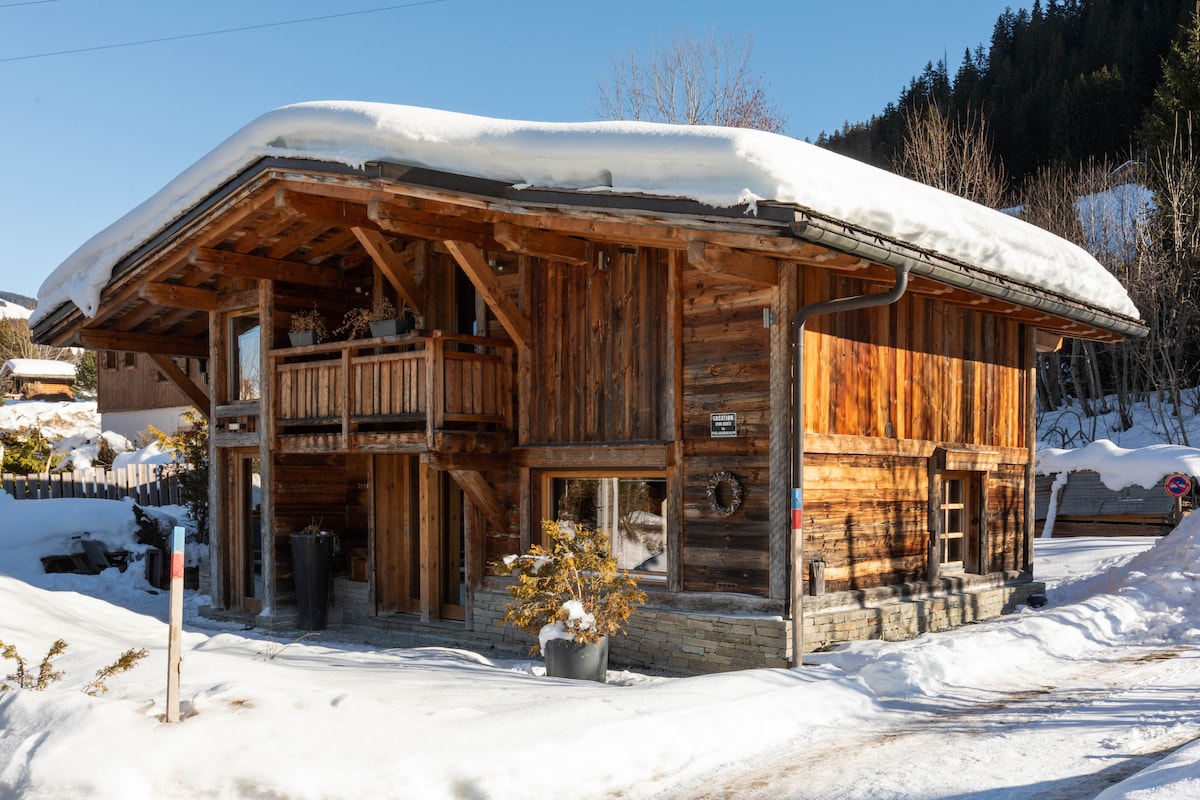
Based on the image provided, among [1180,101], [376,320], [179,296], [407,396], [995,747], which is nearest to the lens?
[995,747]

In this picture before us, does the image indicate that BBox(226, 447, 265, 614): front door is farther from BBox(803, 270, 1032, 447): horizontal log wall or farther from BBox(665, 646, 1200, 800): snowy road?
BBox(665, 646, 1200, 800): snowy road

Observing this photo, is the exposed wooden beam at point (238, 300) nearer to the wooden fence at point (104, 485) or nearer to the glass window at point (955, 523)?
the wooden fence at point (104, 485)

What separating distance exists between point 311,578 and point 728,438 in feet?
21.7

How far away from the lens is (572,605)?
9008 mm

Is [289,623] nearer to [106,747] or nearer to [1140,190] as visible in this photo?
[106,747]

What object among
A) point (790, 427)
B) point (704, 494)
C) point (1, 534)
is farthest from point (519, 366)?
point (1, 534)

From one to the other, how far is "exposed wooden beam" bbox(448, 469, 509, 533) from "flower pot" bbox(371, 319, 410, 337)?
1844mm

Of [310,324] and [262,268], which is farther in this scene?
[262,268]

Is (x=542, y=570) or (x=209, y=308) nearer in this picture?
(x=542, y=570)

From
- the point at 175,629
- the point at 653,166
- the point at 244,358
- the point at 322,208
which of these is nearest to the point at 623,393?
the point at 653,166

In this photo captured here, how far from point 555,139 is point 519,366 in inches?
130

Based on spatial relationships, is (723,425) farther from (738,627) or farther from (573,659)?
(573,659)

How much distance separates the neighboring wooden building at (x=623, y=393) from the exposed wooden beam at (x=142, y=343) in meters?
0.33

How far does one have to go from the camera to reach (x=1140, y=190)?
33.9 m
